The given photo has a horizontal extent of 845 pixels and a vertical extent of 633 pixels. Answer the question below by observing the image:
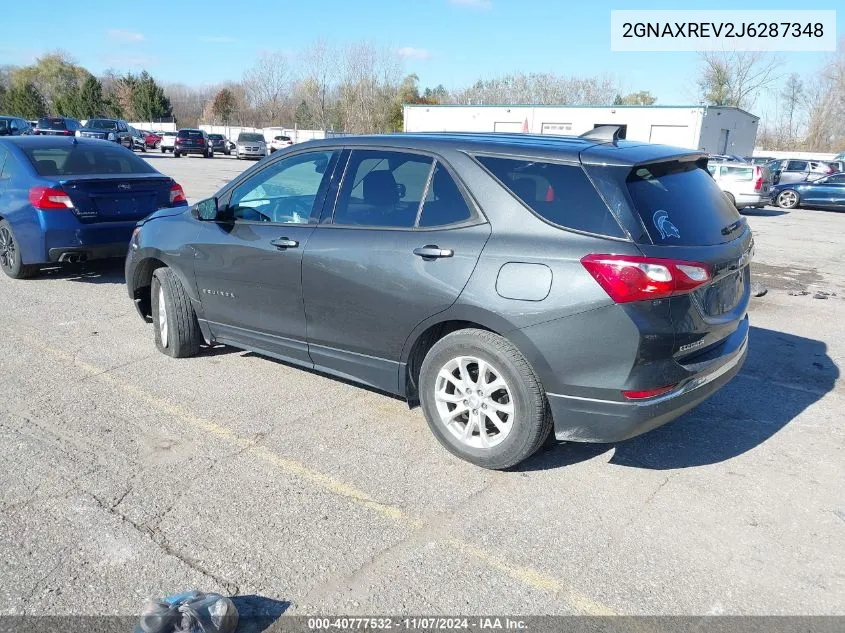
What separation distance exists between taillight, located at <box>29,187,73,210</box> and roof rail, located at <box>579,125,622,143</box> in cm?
568

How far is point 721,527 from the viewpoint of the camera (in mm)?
3281

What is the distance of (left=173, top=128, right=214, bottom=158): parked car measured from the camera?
1572 inches

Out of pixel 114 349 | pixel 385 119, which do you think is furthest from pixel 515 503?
pixel 385 119

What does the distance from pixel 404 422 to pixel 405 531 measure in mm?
1242

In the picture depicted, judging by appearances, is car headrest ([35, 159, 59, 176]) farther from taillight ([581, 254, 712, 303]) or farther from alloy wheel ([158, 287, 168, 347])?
taillight ([581, 254, 712, 303])

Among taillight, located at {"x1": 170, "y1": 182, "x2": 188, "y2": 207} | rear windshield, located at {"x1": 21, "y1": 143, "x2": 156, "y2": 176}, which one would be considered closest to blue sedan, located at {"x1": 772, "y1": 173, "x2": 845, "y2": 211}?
taillight, located at {"x1": 170, "y1": 182, "x2": 188, "y2": 207}

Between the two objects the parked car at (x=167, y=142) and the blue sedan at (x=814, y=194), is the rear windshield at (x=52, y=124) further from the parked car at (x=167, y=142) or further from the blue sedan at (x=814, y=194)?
the blue sedan at (x=814, y=194)

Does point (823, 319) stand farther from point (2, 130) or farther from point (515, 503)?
point (2, 130)

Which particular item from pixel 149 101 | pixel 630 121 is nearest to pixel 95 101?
pixel 149 101

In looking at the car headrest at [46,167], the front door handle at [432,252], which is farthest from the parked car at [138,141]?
the front door handle at [432,252]

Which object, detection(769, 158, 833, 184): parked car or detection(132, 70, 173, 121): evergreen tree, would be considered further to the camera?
detection(132, 70, 173, 121): evergreen tree

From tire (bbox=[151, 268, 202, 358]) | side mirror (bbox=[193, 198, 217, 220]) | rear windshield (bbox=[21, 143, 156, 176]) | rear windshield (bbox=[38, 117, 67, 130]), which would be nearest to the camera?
side mirror (bbox=[193, 198, 217, 220])

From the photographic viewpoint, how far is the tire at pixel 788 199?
2306 centimetres

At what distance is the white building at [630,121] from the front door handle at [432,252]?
29777 mm
